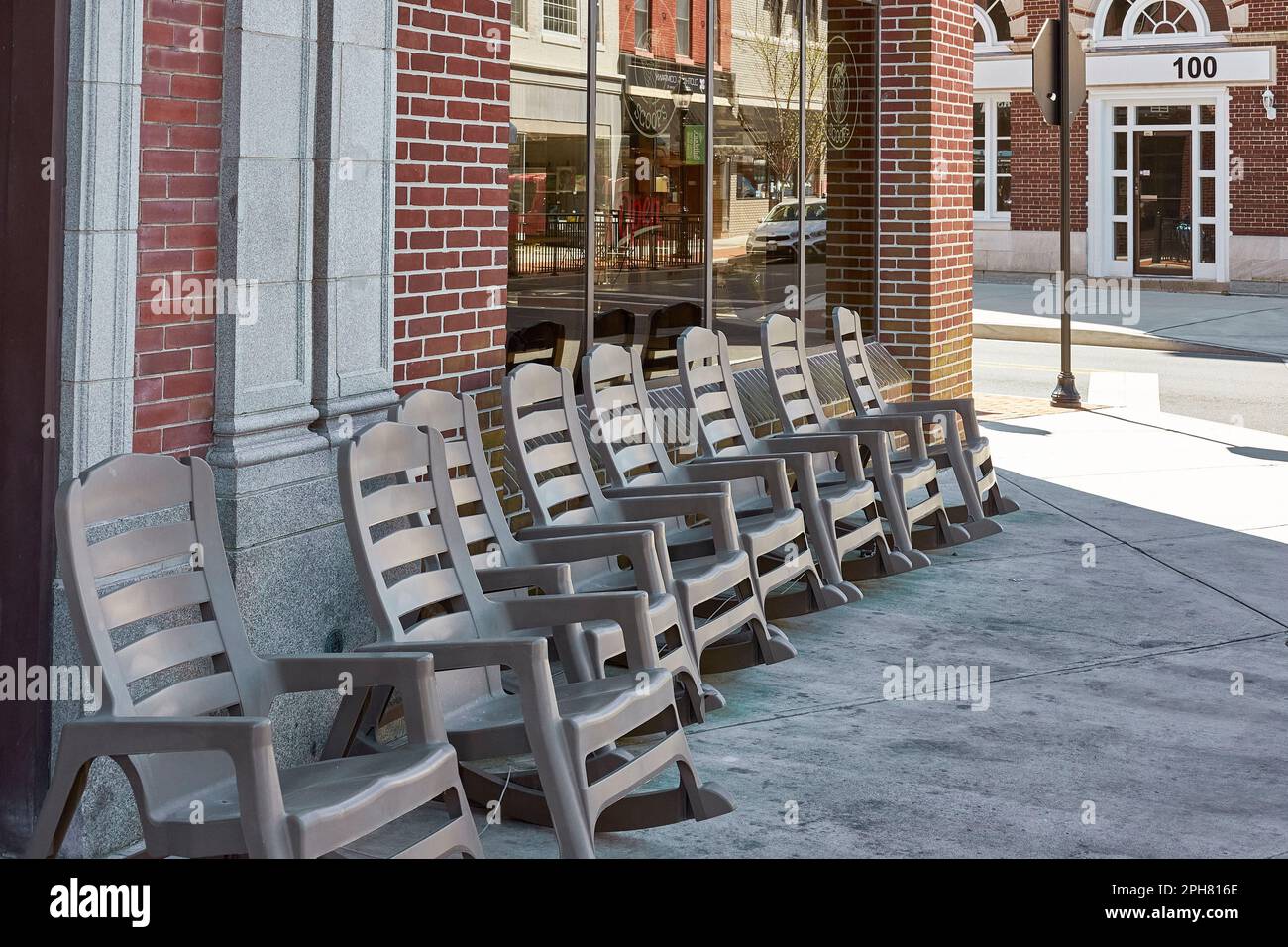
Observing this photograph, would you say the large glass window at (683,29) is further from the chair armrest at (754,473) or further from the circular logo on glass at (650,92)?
the chair armrest at (754,473)

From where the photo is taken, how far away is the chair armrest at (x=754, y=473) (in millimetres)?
6914

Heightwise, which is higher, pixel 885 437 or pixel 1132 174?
pixel 1132 174

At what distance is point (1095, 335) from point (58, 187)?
18.3 m

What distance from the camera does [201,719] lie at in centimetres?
349

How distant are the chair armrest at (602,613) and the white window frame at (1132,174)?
25.8 metres

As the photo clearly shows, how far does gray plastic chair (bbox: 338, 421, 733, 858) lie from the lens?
420 centimetres

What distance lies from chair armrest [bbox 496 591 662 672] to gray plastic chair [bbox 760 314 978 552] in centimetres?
329

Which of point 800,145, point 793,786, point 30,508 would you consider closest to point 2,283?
point 30,508

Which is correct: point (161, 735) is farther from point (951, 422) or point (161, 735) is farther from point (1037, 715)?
point (951, 422)

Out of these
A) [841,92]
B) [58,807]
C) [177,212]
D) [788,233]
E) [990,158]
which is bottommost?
[58,807]

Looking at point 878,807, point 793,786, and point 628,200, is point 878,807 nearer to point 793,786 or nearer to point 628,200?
point 793,786

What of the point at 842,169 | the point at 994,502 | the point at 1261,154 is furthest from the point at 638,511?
the point at 1261,154

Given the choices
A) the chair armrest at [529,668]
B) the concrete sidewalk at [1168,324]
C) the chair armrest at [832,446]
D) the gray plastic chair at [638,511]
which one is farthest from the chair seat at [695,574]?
the concrete sidewalk at [1168,324]

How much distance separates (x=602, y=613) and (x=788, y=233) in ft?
20.1
